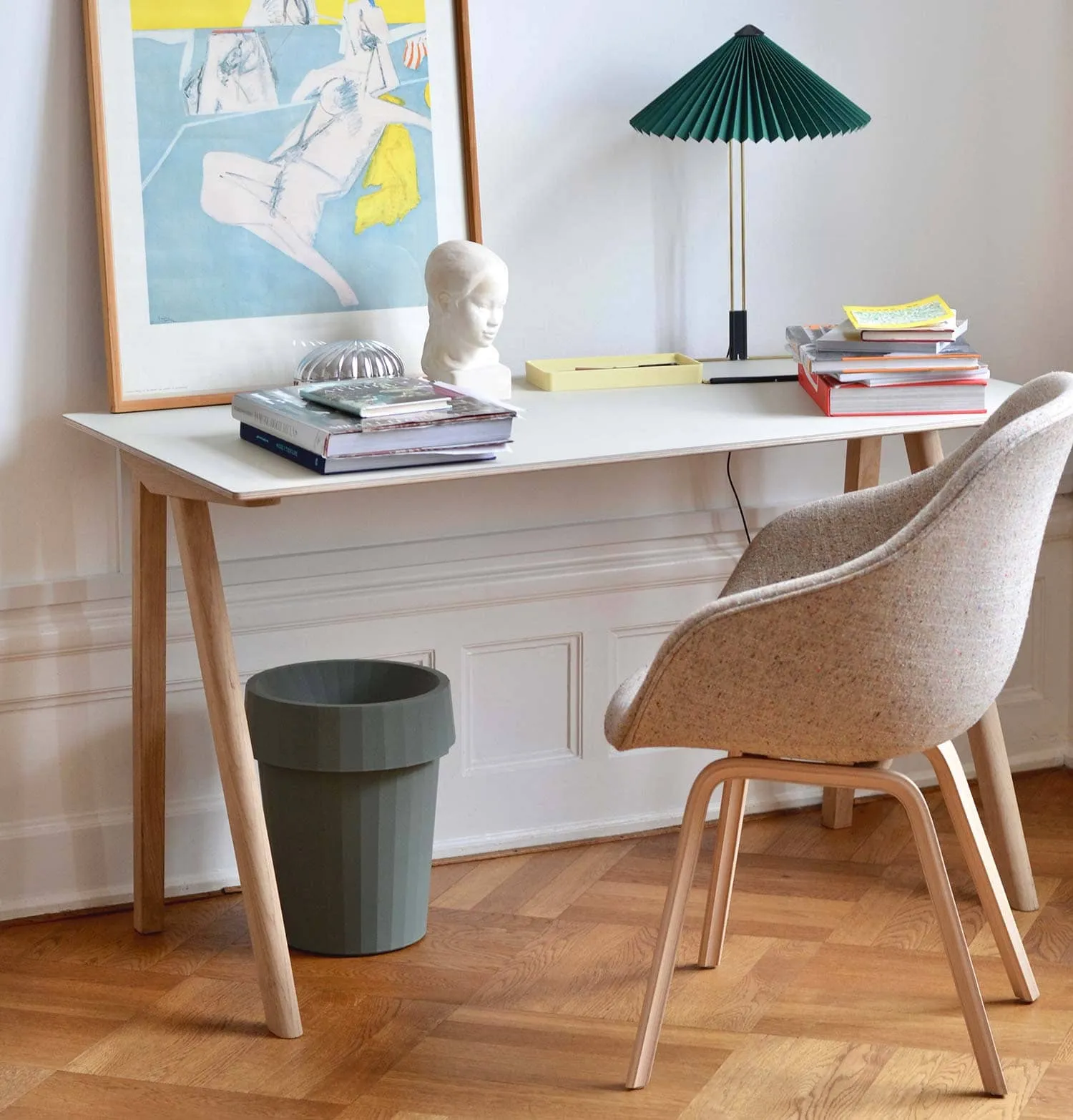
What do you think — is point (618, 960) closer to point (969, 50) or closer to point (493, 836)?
point (493, 836)

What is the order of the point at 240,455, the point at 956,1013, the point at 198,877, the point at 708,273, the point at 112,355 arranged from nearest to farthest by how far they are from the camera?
the point at 240,455 < the point at 956,1013 < the point at 112,355 < the point at 198,877 < the point at 708,273

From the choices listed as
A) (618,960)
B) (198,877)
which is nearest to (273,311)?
(198,877)

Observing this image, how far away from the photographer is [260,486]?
1.81 metres

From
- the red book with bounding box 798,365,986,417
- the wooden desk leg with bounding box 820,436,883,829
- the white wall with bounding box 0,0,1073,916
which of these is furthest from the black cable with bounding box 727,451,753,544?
the red book with bounding box 798,365,986,417

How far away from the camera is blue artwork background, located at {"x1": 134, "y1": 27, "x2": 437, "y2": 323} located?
2318 mm

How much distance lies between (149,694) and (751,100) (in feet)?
4.24

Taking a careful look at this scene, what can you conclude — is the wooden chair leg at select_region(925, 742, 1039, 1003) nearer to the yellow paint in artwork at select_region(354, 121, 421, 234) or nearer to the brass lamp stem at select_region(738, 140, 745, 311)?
the brass lamp stem at select_region(738, 140, 745, 311)

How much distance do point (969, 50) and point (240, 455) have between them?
1592 mm

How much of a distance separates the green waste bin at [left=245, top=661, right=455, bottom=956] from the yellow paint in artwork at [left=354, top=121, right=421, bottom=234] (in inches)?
27.8

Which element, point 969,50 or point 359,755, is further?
point 969,50

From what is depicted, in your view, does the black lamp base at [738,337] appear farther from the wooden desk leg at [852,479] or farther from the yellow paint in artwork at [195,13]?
the yellow paint in artwork at [195,13]

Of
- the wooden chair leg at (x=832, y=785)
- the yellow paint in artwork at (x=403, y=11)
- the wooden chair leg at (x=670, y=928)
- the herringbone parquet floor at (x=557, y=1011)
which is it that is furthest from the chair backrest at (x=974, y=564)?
the yellow paint in artwork at (x=403, y=11)

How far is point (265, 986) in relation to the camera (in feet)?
6.86

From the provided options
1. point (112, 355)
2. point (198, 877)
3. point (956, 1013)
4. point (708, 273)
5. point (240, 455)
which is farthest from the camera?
point (708, 273)
